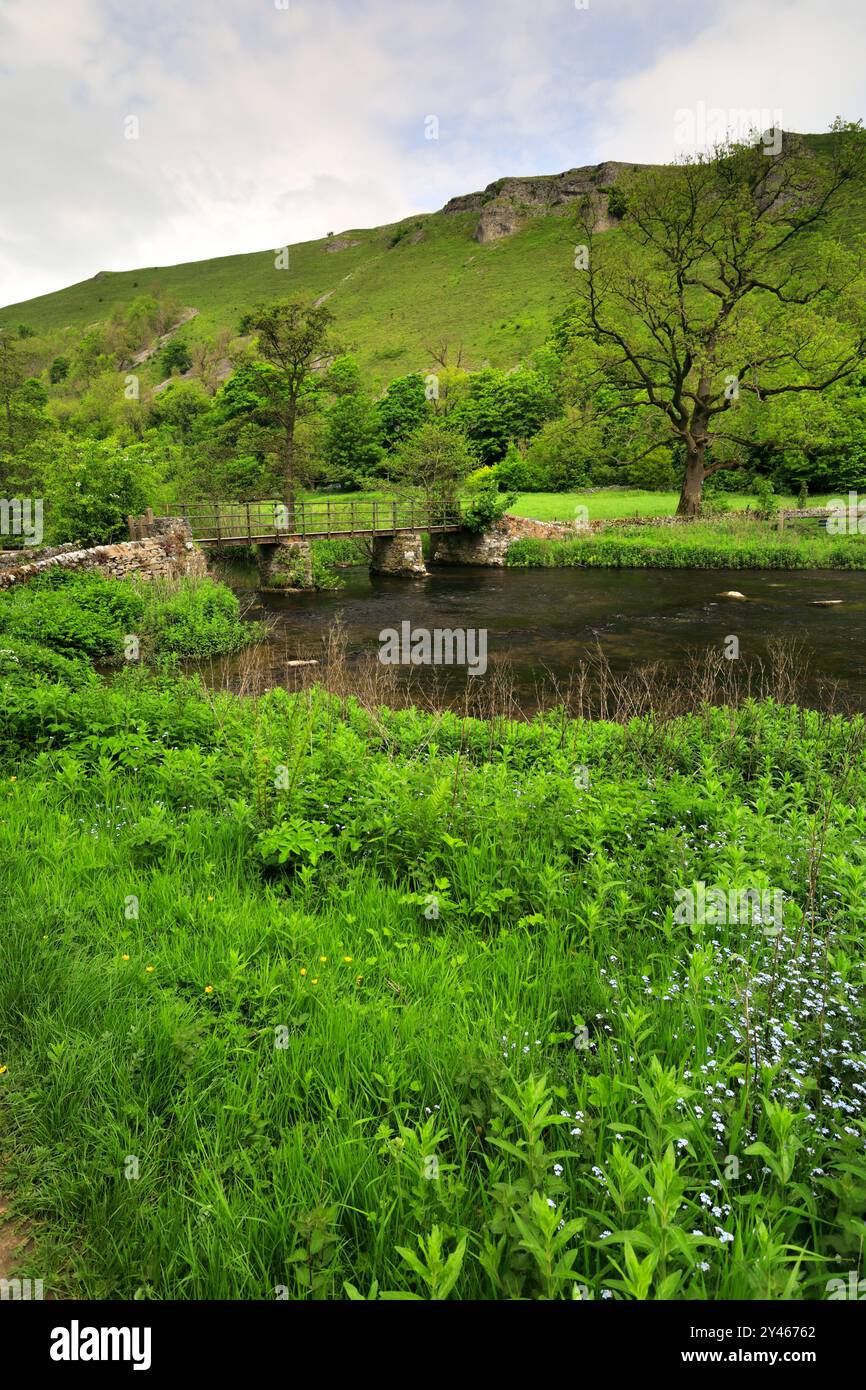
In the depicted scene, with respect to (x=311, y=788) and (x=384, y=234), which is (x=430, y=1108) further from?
(x=384, y=234)

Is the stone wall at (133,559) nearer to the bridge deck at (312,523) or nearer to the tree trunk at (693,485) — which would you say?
the bridge deck at (312,523)

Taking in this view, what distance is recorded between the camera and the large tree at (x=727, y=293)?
32.4m

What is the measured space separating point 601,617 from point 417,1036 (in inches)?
749

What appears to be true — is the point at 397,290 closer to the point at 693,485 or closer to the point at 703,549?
the point at 693,485

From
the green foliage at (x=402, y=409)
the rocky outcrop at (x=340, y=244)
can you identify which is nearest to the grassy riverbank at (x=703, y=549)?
the green foliage at (x=402, y=409)

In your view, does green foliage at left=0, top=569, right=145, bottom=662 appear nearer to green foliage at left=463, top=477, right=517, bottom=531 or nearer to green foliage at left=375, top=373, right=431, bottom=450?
green foliage at left=463, top=477, right=517, bottom=531

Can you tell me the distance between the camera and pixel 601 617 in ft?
68.7

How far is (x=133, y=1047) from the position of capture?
3.02 meters

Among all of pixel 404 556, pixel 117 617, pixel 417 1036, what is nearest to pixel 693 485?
pixel 404 556

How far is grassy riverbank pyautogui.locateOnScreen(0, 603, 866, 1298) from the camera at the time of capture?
6.89ft

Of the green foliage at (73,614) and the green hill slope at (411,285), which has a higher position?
the green hill slope at (411,285)

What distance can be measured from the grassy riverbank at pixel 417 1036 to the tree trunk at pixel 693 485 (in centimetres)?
3420

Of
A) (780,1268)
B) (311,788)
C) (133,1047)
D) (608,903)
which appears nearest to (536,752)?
(311,788)
